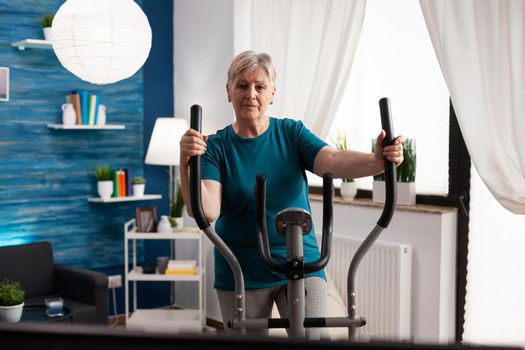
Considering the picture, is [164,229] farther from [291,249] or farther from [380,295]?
[291,249]

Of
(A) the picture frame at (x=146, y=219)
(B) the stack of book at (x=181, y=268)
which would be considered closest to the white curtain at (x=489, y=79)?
(B) the stack of book at (x=181, y=268)

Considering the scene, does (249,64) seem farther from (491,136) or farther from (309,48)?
(309,48)

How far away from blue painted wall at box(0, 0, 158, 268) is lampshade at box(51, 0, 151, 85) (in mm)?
1381

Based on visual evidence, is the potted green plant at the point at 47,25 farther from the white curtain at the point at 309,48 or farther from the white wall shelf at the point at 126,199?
the white curtain at the point at 309,48

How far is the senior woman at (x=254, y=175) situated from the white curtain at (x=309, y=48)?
174 centimetres

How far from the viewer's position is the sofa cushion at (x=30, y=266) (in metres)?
4.24

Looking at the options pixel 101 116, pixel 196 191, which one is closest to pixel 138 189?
pixel 101 116

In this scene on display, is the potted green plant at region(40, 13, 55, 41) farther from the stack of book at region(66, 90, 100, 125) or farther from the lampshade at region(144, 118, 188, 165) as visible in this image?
the lampshade at region(144, 118, 188, 165)

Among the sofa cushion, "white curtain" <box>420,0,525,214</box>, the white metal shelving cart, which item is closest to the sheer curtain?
"white curtain" <box>420,0,525,214</box>

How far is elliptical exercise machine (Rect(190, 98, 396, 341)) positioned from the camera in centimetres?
185

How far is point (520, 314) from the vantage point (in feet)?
10.8

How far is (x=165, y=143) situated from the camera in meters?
4.68

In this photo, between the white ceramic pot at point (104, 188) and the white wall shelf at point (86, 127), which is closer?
the white wall shelf at point (86, 127)

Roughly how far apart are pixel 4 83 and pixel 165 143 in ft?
3.52
